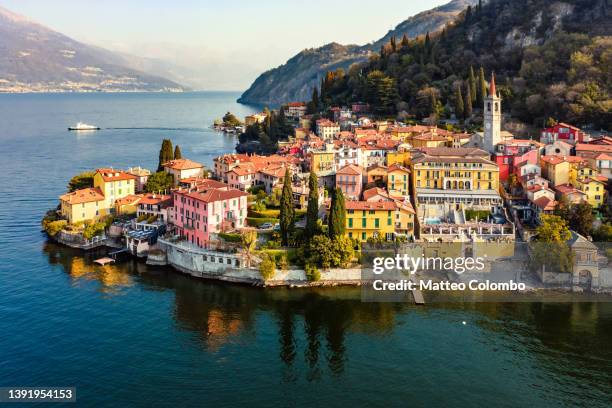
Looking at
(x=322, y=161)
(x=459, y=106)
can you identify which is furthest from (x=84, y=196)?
(x=459, y=106)

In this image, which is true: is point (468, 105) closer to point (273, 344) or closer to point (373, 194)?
point (373, 194)

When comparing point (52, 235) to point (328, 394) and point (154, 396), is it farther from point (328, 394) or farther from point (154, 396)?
point (328, 394)

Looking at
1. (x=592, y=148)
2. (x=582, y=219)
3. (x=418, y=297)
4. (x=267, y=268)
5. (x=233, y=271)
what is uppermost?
(x=592, y=148)

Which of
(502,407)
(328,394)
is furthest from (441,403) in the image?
(328,394)

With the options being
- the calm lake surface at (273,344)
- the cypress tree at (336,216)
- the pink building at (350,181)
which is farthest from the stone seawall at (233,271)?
the pink building at (350,181)

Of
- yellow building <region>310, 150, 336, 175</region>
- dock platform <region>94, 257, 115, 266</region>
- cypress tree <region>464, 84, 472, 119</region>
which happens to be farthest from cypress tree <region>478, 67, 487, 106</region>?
dock platform <region>94, 257, 115, 266</region>

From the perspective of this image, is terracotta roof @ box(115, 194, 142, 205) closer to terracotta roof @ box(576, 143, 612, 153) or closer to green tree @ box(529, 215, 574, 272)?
green tree @ box(529, 215, 574, 272)
